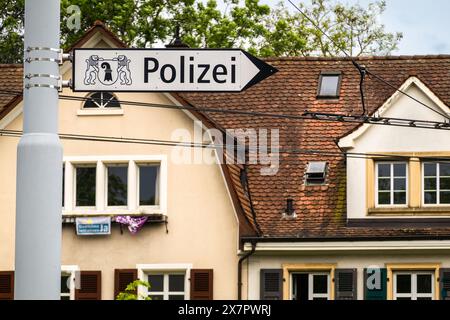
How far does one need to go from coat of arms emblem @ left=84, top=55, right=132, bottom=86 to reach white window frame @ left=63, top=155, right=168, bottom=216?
21.6 meters

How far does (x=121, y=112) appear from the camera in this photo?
101 feet

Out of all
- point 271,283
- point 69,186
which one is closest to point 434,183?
point 271,283

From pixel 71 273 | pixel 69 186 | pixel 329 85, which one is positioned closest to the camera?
pixel 71 273

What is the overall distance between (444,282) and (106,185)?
7028 mm

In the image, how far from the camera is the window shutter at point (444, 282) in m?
29.2

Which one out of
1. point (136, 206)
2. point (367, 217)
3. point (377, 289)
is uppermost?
point (136, 206)

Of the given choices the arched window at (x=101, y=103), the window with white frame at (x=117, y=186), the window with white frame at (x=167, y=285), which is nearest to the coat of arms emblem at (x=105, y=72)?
the window with white frame at (x=167, y=285)

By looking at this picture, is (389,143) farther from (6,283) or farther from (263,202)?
(6,283)

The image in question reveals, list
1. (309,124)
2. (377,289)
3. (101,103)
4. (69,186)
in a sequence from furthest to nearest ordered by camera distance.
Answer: (309,124) < (101,103) < (69,186) < (377,289)

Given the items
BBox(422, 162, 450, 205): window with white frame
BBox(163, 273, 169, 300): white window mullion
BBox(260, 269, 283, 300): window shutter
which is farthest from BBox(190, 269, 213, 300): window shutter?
BBox(422, 162, 450, 205): window with white frame

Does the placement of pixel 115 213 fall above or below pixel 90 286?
above

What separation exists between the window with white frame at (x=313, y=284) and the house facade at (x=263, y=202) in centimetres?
4

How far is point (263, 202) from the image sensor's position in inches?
1199
